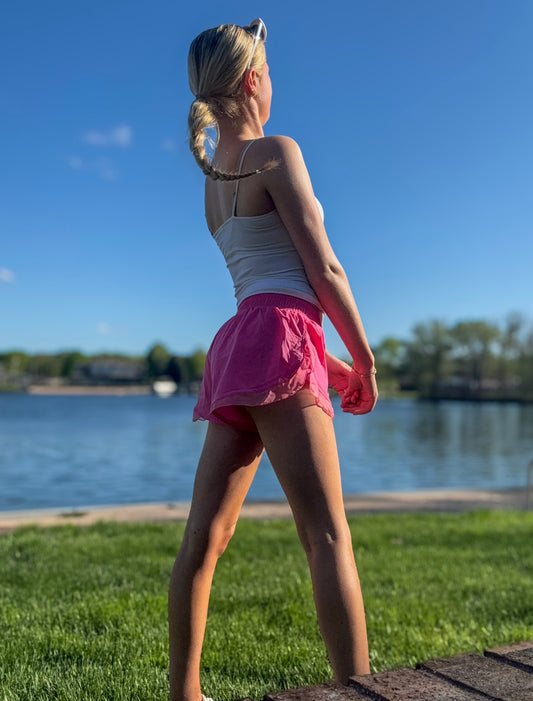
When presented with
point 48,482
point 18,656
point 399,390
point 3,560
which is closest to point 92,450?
point 48,482

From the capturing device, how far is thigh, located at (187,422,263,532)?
6.61ft

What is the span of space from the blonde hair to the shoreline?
17.9 feet

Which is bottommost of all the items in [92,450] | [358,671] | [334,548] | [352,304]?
[92,450]

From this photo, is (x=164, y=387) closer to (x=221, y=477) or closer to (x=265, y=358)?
(x=221, y=477)

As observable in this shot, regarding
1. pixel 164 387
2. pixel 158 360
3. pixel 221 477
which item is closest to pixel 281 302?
pixel 221 477

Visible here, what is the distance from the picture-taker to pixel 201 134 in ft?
6.97

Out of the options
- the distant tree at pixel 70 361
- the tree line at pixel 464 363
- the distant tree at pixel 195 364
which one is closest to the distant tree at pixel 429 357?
the tree line at pixel 464 363

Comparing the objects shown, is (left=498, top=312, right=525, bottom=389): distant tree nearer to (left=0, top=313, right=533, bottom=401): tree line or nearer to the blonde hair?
(left=0, top=313, right=533, bottom=401): tree line

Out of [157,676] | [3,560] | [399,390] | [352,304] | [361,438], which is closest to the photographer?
[352,304]

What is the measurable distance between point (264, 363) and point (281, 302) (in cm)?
19

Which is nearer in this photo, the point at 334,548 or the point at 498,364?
the point at 334,548

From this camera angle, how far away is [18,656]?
9.06ft

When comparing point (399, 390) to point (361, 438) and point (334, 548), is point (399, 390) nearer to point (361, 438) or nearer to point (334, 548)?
point (361, 438)

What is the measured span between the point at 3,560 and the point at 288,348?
11.9ft
